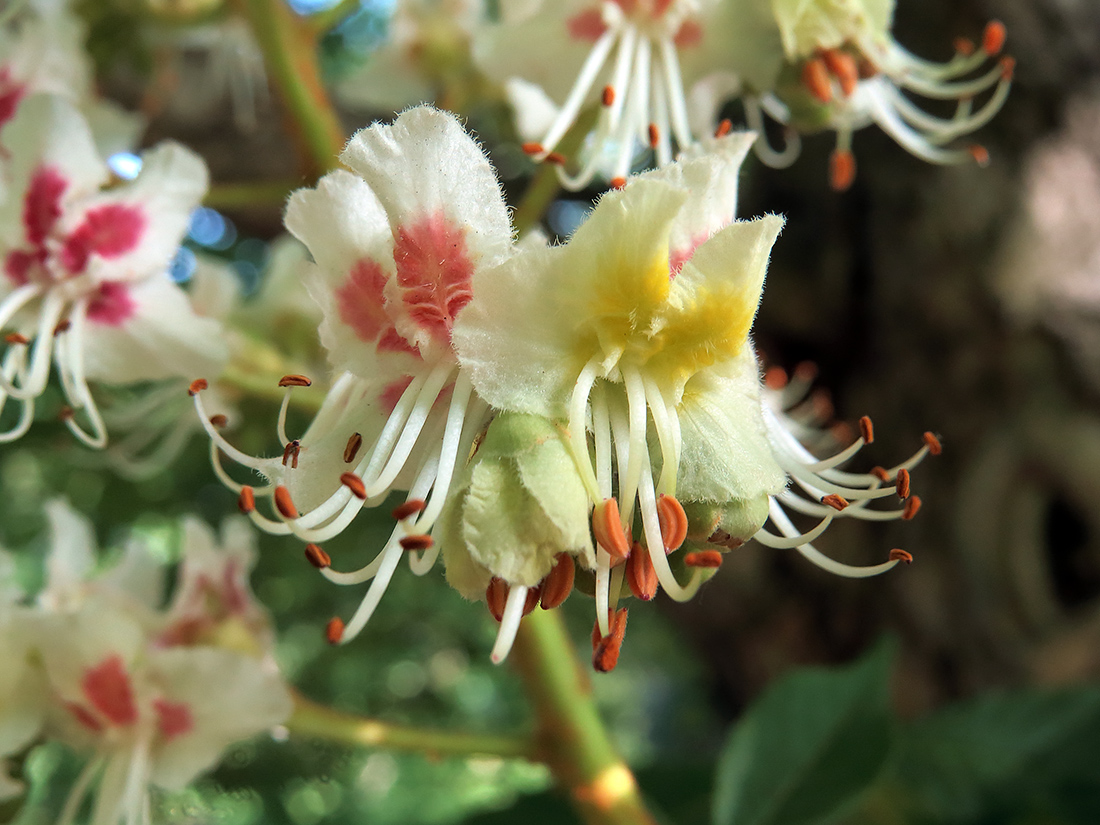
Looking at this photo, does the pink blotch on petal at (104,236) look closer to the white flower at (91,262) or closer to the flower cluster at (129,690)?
the white flower at (91,262)

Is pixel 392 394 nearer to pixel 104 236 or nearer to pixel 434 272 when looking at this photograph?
pixel 434 272

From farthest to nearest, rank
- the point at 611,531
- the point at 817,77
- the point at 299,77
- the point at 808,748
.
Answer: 1. the point at 808,748
2. the point at 299,77
3. the point at 817,77
4. the point at 611,531

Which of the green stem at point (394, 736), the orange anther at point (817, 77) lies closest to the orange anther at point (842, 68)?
the orange anther at point (817, 77)

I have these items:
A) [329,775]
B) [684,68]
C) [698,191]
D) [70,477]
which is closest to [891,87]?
[684,68]

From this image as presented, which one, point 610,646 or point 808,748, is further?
point 808,748

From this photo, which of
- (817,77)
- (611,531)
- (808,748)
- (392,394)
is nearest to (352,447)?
(392,394)
